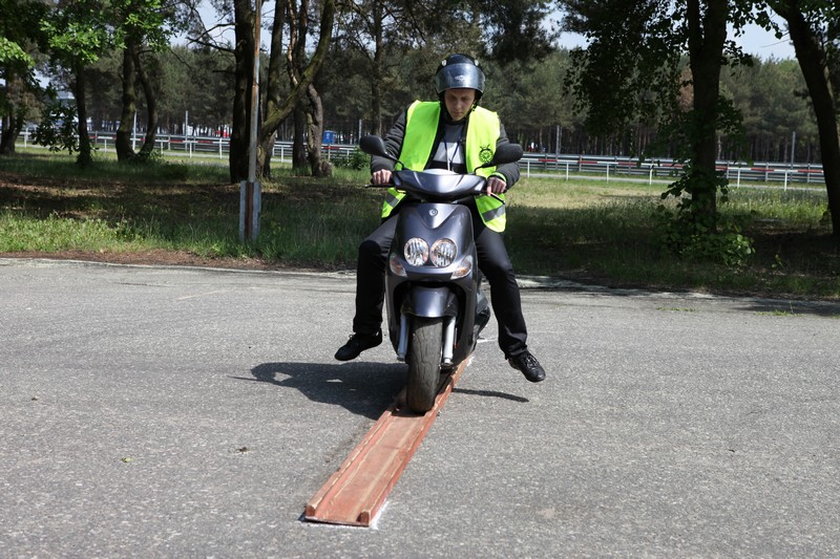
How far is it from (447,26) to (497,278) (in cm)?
2464

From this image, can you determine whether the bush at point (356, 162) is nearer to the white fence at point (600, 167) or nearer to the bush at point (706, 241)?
the white fence at point (600, 167)

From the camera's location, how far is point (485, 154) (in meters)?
5.66

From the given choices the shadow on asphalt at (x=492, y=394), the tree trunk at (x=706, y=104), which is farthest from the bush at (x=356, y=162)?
the shadow on asphalt at (x=492, y=394)

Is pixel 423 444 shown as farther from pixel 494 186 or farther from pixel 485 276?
pixel 494 186

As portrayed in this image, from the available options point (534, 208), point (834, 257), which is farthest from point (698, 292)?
point (534, 208)

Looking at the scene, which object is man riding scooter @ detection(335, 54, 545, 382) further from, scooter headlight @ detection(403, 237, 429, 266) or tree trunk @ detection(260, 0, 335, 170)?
tree trunk @ detection(260, 0, 335, 170)

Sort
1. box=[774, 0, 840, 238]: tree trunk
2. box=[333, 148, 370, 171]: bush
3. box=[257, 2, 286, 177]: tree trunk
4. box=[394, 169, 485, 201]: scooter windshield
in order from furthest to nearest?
box=[333, 148, 370, 171]: bush
box=[257, 2, 286, 177]: tree trunk
box=[774, 0, 840, 238]: tree trunk
box=[394, 169, 485, 201]: scooter windshield

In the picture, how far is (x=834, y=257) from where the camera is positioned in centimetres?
1616

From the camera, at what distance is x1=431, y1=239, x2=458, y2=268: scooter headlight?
5.14 meters

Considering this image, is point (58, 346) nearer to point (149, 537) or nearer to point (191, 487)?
point (191, 487)

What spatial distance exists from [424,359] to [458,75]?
1504mm

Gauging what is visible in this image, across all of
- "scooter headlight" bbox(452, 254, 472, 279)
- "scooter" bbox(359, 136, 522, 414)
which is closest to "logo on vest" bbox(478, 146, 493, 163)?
"scooter" bbox(359, 136, 522, 414)

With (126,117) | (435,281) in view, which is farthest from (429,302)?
(126,117)

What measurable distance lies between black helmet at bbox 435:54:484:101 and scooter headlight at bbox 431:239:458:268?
885mm
